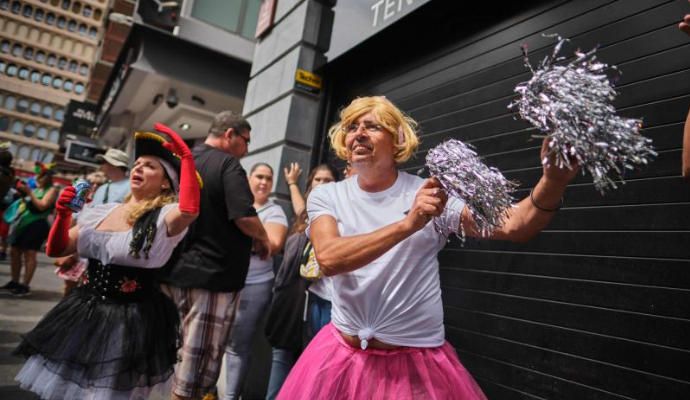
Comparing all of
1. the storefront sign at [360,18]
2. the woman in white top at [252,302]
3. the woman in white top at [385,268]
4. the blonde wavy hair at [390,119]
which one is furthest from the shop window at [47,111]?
the woman in white top at [385,268]

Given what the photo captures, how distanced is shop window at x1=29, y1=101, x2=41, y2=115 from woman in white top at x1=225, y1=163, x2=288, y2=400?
82.5m

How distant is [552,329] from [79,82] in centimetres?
8683

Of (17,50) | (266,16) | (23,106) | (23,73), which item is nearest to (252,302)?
(266,16)

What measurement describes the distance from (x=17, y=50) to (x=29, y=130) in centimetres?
1306

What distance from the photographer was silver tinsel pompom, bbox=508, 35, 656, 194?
0.92 meters

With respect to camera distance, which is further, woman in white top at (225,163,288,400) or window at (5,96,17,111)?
window at (5,96,17,111)

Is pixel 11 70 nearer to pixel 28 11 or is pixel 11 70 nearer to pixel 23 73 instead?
pixel 23 73

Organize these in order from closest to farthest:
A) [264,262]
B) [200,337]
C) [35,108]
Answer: [200,337] < [264,262] < [35,108]

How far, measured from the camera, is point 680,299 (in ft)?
5.83

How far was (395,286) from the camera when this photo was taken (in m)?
1.40

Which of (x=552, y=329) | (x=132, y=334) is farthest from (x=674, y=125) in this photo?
(x=132, y=334)

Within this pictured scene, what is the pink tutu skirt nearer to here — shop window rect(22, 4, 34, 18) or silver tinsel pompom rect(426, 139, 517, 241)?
silver tinsel pompom rect(426, 139, 517, 241)

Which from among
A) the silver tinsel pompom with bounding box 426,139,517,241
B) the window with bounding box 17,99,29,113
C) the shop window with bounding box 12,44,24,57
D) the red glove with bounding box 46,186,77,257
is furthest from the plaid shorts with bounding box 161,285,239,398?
the shop window with bounding box 12,44,24,57

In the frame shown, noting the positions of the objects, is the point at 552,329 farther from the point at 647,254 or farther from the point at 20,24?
the point at 20,24
